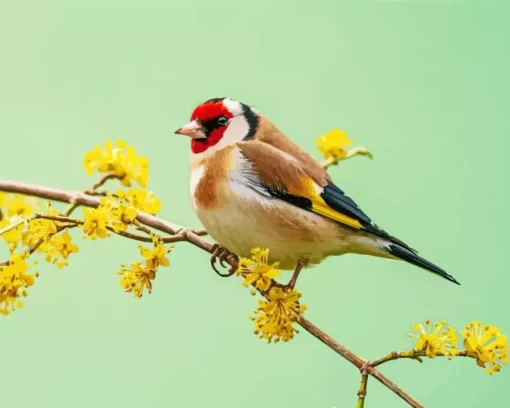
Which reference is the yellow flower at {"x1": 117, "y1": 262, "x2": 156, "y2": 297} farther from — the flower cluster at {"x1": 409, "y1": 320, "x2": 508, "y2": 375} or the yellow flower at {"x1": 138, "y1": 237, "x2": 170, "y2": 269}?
the flower cluster at {"x1": 409, "y1": 320, "x2": 508, "y2": 375}

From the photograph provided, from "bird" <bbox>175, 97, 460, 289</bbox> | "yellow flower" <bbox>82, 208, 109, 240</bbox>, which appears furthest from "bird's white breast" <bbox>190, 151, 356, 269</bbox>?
"yellow flower" <bbox>82, 208, 109, 240</bbox>

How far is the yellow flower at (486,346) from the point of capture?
652 millimetres

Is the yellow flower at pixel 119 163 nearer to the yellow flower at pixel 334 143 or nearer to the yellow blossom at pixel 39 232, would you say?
the yellow blossom at pixel 39 232

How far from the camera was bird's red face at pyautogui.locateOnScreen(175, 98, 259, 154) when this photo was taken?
0.76 m

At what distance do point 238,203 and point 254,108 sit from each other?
0.12 meters

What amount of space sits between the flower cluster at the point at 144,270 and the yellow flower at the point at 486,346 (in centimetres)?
27

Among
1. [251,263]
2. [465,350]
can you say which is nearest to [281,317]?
[251,263]

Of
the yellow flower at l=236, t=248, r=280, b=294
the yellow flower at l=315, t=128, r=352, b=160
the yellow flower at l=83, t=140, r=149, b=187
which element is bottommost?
the yellow flower at l=236, t=248, r=280, b=294

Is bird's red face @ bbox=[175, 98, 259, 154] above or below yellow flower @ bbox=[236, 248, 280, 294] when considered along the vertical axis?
above

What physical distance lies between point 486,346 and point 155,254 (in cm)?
30

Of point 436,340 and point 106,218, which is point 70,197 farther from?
point 436,340

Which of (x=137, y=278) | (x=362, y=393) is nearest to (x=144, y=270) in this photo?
(x=137, y=278)

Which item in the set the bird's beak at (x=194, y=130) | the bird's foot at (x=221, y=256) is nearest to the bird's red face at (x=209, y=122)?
the bird's beak at (x=194, y=130)

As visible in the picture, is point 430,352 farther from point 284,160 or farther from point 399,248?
point 284,160
